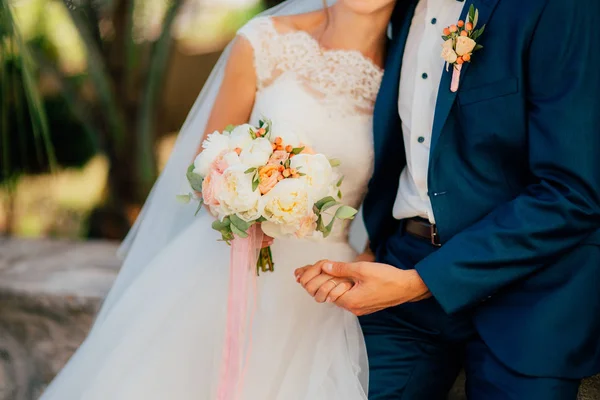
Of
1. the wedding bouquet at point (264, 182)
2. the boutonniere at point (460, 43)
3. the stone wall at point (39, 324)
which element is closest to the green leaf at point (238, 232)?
the wedding bouquet at point (264, 182)

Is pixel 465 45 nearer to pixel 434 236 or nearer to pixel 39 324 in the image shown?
pixel 434 236

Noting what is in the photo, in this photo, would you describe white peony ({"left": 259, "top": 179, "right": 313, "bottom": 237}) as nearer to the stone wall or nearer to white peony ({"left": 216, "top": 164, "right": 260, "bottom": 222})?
white peony ({"left": 216, "top": 164, "right": 260, "bottom": 222})

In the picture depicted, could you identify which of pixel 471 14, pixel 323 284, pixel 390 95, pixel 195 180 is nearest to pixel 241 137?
pixel 195 180

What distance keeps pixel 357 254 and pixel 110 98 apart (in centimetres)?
198

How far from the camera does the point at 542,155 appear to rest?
172 centimetres

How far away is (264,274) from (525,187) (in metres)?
0.85

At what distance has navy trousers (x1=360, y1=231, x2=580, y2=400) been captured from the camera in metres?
1.91

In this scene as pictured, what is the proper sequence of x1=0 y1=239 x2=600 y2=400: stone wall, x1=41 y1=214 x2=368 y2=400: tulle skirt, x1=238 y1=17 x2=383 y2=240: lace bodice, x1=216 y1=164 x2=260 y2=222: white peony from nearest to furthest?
x1=216 y1=164 x2=260 y2=222: white peony → x1=41 y1=214 x2=368 y2=400: tulle skirt → x1=238 y1=17 x2=383 y2=240: lace bodice → x1=0 y1=239 x2=600 y2=400: stone wall

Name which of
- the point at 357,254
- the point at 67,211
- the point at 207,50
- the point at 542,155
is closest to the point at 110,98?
the point at 67,211

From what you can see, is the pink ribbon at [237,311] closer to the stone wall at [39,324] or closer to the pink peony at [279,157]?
the pink peony at [279,157]

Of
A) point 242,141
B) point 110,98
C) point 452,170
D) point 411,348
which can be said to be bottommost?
point 411,348

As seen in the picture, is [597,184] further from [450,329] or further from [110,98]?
[110,98]

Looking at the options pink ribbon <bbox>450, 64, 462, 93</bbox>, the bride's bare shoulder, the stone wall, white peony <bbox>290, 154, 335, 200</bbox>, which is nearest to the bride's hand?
white peony <bbox>290, 154, 335, 200</bbox>

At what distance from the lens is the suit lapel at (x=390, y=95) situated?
2.11m
